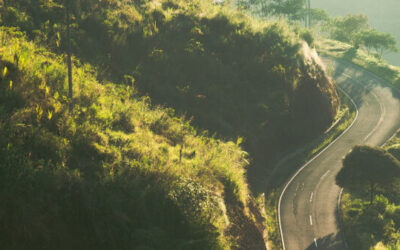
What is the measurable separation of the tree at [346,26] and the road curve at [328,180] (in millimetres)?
35425

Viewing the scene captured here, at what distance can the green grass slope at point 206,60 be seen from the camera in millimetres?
29188

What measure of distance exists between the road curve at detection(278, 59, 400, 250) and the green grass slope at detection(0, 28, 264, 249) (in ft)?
31.3

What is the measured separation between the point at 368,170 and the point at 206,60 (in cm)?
1999

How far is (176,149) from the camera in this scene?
21203 millimetres

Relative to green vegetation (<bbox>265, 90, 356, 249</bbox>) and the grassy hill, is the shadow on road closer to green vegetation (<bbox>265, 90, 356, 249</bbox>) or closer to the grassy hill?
green vegetation (<bbox>265, 90, 356, 249</bbox>)

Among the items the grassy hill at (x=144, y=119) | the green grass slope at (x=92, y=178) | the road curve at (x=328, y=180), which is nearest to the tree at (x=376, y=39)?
the road curve at (x=328, y=180)

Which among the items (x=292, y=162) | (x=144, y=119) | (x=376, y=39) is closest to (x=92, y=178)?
(x=144, y=119)

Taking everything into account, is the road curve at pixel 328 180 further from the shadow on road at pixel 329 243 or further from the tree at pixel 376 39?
the tree at pixel 376 39

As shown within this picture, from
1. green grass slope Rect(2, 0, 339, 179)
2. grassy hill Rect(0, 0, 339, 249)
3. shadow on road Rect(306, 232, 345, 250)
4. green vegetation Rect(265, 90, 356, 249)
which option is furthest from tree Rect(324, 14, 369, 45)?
shadow on road Rect(306, 232, 345, 250)

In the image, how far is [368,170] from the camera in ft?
100

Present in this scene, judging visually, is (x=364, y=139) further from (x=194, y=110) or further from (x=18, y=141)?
(x=18, y=141)

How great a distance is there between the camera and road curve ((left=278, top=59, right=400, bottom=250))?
29.0 m

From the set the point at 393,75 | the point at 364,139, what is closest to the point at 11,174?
the point at 364,139

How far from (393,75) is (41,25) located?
63810mm
